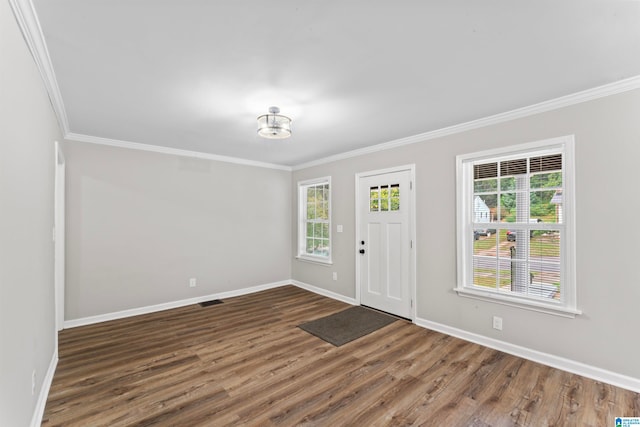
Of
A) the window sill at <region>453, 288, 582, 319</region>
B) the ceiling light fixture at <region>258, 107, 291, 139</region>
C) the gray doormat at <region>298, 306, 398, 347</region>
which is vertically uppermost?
the ceiling light fixture at <region>258, 107, 291, 139</region>

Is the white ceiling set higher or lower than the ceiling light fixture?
higher

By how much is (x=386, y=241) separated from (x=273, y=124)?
229cm

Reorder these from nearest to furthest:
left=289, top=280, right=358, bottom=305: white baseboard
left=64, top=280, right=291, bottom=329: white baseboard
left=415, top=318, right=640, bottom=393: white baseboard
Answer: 1. left=415, top=318, right=640, bottom=393: white baseboard
2. left=64, top=280, right=291, bottom=329: white baseboard
3. left=289, top=280, right=358, bottom=305: white baseboard

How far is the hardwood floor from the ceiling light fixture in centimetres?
223

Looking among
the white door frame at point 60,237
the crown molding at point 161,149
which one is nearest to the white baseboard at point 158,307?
the white door frame at point 60,237

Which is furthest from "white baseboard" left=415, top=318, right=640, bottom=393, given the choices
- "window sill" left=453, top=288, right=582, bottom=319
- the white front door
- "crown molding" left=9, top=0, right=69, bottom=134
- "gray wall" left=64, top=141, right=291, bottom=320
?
"crown molding" left=9, top=0, right=69, bottom=134

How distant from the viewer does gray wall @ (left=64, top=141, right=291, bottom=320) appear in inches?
142

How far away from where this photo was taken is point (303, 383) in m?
2.36

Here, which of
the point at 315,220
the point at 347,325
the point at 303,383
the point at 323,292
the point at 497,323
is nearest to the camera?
the point at 303,383

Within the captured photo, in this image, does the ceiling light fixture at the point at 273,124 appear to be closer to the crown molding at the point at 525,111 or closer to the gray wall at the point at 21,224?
the gray wall at the point at 21,224

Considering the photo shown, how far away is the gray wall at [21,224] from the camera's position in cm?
129

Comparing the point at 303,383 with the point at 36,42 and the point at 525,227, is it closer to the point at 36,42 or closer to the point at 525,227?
the point at 525,227

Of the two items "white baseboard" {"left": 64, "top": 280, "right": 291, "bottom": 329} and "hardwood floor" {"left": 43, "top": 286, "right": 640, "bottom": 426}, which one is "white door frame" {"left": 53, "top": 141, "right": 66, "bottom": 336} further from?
"hardwood floor" {"left": 43, "top": 286, "right": 640, "bottom": 426}

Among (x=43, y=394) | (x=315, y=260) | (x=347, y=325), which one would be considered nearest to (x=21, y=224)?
(x=43, y=394)
